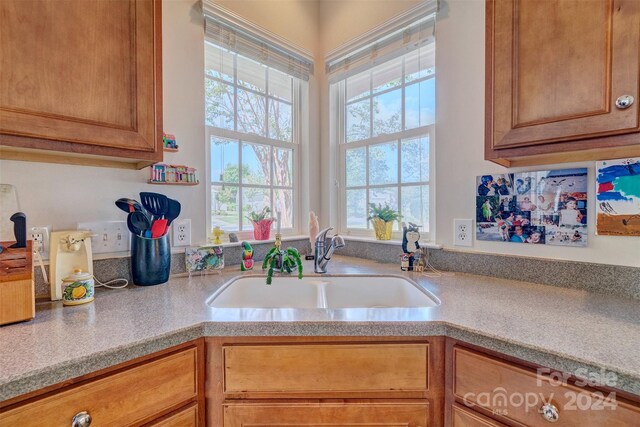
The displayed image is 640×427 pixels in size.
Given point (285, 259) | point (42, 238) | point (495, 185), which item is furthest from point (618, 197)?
point (42, 238)

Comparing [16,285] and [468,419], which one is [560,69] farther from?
[16,285]

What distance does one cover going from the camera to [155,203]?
128cm

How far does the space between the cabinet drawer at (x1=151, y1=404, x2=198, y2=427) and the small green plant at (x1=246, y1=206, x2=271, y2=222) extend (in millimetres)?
1065

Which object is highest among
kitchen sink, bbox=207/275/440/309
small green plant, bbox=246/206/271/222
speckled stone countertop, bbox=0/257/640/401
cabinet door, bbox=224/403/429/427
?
small green plant, bbox=246/206/271/222

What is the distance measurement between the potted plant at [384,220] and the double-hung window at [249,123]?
1.93ft

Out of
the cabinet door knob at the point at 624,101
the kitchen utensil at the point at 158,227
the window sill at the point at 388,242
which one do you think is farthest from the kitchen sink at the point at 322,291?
the cabinet door knob at the point at 624,101

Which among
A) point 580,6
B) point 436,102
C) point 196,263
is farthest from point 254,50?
point 580,6

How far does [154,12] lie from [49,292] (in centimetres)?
108

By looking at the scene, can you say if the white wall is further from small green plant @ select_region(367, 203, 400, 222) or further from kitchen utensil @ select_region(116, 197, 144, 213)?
small green plant @ select_region(367, 203, 400, 222)

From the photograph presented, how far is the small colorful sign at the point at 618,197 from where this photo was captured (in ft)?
3.31

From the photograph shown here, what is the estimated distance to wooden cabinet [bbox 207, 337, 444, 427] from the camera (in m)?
0.85

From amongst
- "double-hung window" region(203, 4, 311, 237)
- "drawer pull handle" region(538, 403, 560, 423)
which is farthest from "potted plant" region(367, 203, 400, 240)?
"drawer pull handle" region(538, 403, 560, 423)

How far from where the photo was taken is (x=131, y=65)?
1.01 metres

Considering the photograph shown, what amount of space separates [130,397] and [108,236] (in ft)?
2.43
